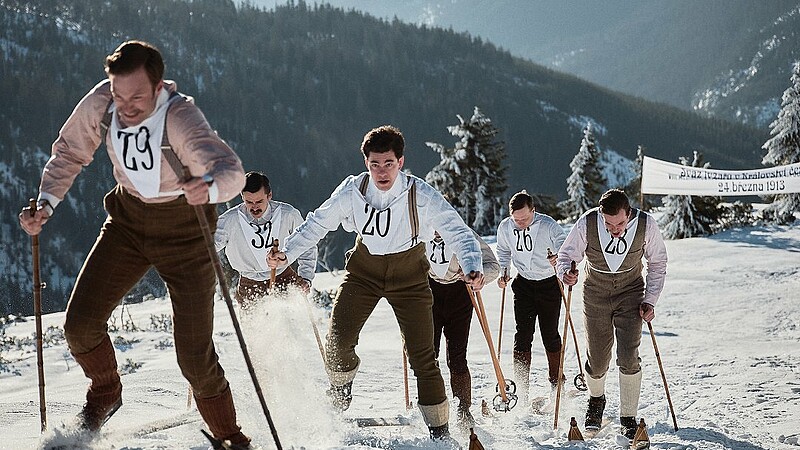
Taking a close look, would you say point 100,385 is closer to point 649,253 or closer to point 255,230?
point 255,230

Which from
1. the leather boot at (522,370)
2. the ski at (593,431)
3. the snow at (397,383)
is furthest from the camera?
the leather boot at (522,370)

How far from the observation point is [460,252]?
15.9 feet

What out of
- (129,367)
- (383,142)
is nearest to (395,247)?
(383,142)

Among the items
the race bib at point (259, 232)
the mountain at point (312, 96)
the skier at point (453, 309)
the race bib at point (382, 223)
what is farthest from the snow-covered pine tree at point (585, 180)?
the mountain at point (312, 96)

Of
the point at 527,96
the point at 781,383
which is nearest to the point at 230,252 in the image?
the point at 781,383

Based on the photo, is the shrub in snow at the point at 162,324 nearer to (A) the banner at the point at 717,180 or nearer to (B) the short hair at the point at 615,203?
(B) the short hair at the point at 615,203

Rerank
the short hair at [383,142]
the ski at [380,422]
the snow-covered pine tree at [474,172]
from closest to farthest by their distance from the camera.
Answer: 1. the short hair at [383,142]
2. the ski at [380,422]
3. the snow-covered pine tree at [474,172]

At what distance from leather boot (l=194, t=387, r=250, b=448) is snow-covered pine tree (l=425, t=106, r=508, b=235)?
29.6m

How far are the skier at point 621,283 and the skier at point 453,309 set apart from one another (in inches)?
30.8

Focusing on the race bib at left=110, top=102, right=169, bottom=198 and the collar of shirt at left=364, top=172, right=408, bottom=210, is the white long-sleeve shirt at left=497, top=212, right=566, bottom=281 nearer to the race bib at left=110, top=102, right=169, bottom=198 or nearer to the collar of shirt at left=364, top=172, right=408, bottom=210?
the collar of shirt at left=364, top=172, right=408, bottom=210

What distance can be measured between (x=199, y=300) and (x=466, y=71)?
191 meters

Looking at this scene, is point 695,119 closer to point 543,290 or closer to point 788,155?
point 788,155

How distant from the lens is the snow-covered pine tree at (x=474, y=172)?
1329 inches

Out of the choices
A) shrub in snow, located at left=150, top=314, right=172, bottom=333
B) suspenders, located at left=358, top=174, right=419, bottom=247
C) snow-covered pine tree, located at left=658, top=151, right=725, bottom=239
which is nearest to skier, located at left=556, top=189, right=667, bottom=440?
suspenders, located at left=358, top=174, right=419, bottom=247
